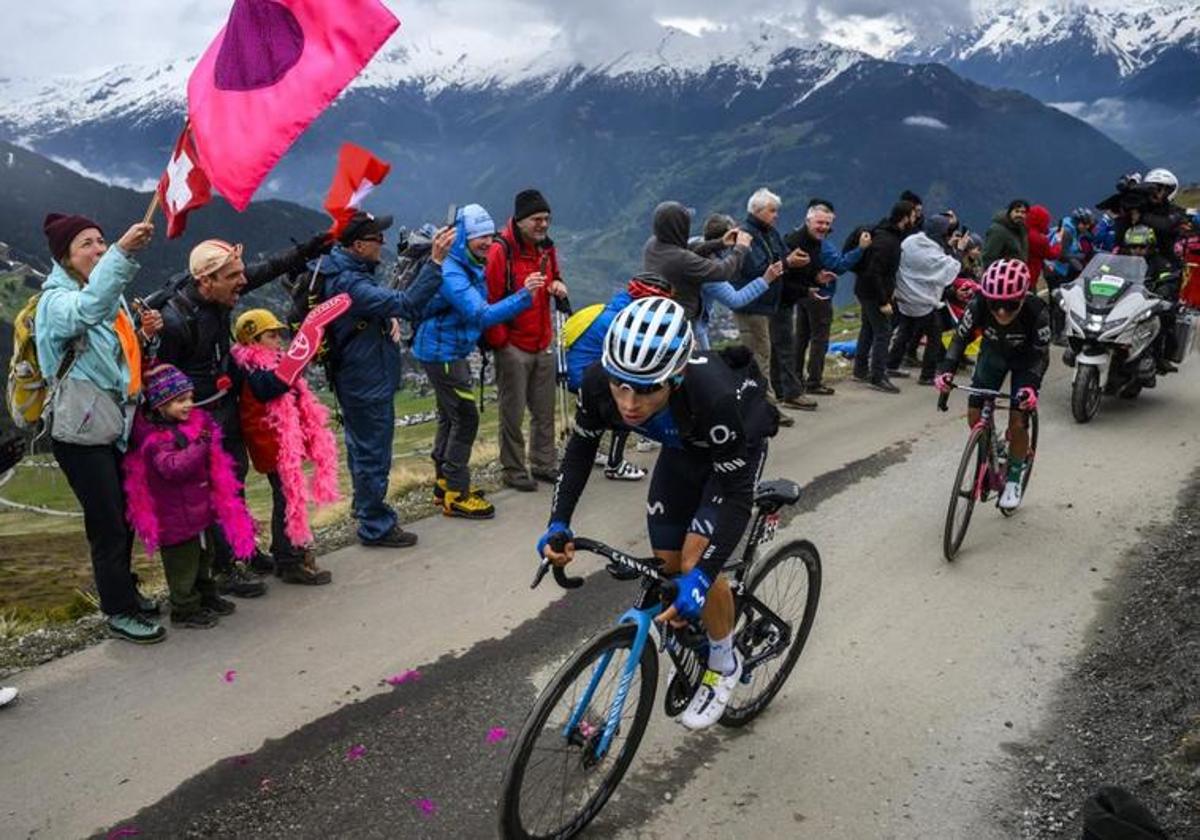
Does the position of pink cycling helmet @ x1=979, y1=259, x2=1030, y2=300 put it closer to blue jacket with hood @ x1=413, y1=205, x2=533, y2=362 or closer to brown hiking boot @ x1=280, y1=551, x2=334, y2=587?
blue jacket with hood @ x1=413, y1=205, x2=533, y2=362

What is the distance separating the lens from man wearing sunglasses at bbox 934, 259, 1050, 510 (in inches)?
298

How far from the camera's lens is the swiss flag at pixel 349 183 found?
673cm

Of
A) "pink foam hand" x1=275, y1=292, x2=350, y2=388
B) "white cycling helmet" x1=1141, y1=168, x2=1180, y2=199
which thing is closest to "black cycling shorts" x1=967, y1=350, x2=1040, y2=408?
"pink foam hand" x1=275, y1=292, x2=350, y2=388

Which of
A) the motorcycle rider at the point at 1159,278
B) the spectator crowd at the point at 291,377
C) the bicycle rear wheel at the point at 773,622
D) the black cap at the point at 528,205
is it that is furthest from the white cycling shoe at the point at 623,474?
the motorcycle rider at the point at 1159,278

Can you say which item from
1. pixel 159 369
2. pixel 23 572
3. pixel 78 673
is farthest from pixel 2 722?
pixel 23 572

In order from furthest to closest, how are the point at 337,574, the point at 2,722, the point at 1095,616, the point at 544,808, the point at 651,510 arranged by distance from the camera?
the point at 337,574, the point at 1095,616, the point at 2,722, the point at 651,510, the point at 544,808

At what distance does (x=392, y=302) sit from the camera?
7043 mm

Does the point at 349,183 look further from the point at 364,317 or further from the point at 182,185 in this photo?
the point at 182,185

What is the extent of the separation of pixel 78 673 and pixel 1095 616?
21.6ft

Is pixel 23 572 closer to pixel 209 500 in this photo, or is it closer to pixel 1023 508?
pixel 209 500

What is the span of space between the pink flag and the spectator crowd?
0.84 m

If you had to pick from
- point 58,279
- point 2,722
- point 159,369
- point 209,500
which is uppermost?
point 58,279

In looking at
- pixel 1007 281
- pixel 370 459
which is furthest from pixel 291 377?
pixel 1007 281

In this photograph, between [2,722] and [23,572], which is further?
[23,572]
